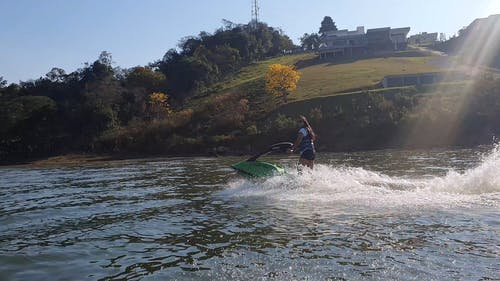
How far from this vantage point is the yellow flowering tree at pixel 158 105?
76963 mm

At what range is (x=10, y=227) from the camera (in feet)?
42.9

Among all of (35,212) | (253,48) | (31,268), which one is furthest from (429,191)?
(253,48)

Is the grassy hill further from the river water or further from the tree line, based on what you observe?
the river water

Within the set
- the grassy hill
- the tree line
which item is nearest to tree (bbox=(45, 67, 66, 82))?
the tree line

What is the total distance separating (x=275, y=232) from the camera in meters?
10.9

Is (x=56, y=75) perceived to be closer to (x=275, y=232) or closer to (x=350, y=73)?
(x=350, y=73)

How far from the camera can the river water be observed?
27.2 ft

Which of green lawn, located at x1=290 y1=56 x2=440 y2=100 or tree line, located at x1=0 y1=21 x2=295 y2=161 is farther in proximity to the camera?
green lawn, located at x1=290 y1=56 x2=440 y2=100

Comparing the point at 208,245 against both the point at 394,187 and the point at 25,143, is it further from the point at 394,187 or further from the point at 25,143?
the point at 25,143

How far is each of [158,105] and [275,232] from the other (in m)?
70.2

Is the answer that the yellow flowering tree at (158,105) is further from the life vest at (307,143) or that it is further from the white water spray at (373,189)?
the white water spray at (373,189)

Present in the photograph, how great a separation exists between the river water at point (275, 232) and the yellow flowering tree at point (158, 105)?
194 feet

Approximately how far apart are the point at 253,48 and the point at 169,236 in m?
117

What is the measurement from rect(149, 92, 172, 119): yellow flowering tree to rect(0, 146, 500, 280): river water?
59192mm
